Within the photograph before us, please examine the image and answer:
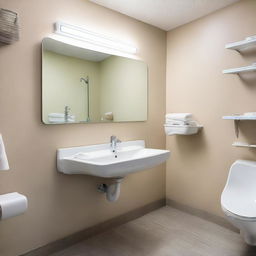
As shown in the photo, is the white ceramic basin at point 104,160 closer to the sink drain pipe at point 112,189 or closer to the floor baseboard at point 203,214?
the sink drain pipe at point 112,189

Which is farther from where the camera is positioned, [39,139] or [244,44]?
[244,44]

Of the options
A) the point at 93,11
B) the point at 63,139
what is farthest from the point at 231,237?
the point at 93,11

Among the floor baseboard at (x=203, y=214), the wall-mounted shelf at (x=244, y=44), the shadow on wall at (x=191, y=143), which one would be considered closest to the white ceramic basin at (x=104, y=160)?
the shadow on wall at (x=191, y=143)

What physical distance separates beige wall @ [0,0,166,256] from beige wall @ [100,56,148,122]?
17cm

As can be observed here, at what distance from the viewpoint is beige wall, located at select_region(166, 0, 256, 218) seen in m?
2.12

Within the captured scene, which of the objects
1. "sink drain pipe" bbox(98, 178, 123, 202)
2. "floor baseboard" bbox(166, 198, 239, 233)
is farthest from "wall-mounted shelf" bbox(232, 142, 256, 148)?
"sink drain pipe" bbox(98, 178, 123, 202)

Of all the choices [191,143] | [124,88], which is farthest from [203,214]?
[124,88]

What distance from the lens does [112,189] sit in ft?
6.96

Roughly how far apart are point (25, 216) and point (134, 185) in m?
1.14

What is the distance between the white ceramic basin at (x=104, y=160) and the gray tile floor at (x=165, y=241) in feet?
2.25

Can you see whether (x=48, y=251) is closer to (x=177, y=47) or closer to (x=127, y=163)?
(x=127, y=163)

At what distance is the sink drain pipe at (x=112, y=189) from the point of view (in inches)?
82.1

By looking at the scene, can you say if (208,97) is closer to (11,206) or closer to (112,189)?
(112,189)

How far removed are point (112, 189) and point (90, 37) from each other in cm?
138
